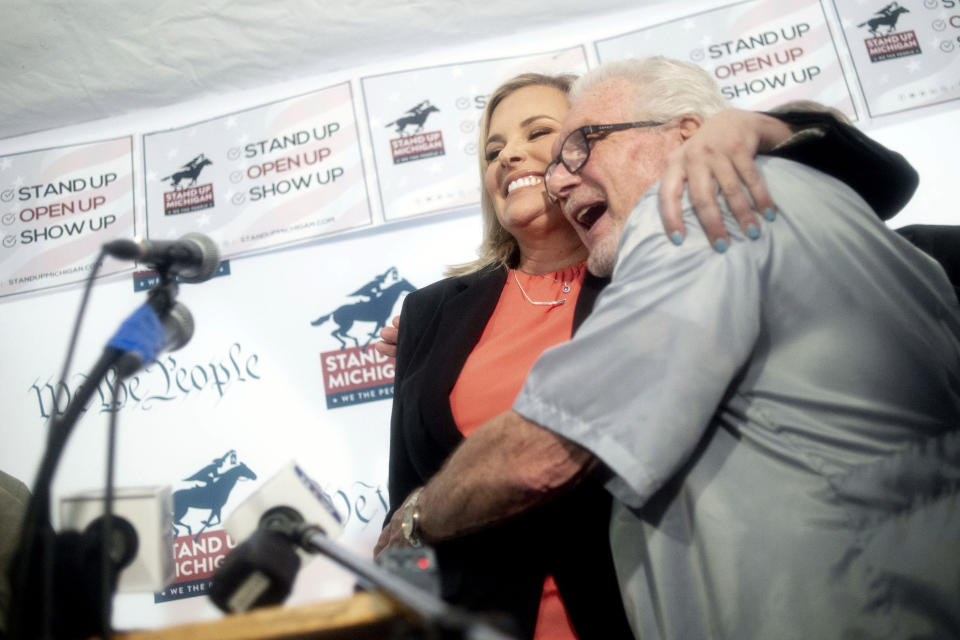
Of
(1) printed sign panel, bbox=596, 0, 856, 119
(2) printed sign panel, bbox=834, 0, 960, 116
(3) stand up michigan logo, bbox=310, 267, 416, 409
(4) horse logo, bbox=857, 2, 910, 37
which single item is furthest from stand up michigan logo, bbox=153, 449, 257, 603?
(4) horse logo, bbox=857, 2, 910, 37

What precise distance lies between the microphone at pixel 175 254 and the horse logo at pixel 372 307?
1192 millimetres

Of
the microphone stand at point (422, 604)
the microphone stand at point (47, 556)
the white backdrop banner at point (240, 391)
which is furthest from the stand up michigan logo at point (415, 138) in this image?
the microphone stand at point (422, 604)

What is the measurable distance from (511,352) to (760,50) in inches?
59.9

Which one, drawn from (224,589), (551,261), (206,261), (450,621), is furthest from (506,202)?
(450,621)

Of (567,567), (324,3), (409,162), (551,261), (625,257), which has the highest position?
(324,3)

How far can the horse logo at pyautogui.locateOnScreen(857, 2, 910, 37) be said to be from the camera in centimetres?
205

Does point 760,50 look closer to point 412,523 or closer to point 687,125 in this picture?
point 687,125

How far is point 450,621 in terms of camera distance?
402 mm

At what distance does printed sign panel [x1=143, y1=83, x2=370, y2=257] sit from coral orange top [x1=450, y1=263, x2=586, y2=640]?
2.77 ft

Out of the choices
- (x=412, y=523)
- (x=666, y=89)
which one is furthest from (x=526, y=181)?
(x=412, y=523)

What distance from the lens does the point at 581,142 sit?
52.9 inches

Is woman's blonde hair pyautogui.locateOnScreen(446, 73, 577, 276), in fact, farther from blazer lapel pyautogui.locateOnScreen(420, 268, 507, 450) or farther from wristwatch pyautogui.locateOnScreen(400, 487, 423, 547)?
wristwatch pyautogui.locateOnScreen(400, 487, 423, 547)

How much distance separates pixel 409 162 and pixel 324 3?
64 cm

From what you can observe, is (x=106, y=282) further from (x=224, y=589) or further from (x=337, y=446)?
(x=224, y=589)
